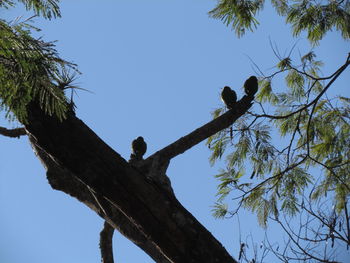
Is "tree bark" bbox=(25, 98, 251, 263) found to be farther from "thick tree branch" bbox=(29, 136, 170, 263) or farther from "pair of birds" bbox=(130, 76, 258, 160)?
"pair of birds" bbox=(130, 76, 258, 160)

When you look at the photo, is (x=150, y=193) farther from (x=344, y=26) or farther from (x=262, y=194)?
(x=344, y=26)

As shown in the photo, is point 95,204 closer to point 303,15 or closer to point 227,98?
point 227,98

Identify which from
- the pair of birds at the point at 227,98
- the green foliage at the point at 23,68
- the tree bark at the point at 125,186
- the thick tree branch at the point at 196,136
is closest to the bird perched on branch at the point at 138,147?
the pair of birds at the point at 227,98

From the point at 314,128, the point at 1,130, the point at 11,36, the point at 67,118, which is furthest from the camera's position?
the point at 314,128

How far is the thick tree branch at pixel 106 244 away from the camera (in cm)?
179

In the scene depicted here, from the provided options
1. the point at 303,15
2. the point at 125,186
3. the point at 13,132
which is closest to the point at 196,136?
the point at 125,186

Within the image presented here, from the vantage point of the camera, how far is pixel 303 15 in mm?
2959

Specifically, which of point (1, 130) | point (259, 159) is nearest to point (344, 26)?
point (259, 159)

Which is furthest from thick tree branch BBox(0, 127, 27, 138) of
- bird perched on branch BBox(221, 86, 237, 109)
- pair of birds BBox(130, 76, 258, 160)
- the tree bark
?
bird perched on branch BBox(221, 86, 237, 109)

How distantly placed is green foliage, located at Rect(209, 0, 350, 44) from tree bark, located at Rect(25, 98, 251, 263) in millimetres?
1726

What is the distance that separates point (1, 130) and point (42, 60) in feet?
2.69

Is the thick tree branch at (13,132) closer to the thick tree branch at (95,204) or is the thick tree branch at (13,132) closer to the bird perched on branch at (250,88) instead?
the thick tree branch at (95,204)

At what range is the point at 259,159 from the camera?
2.67 meters

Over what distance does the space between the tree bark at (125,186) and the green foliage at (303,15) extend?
1.73 metres
